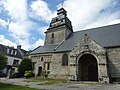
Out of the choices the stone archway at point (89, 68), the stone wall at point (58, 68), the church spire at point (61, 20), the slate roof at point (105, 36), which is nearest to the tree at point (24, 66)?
the stone wall at point (58, 68)

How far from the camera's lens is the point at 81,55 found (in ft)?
55.2

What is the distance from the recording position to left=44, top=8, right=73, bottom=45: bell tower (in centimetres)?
2650

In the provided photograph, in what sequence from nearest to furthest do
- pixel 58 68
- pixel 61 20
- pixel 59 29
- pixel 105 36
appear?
pixel 105 36
pixel 58 68
pixel 59 29
pixel 61 20

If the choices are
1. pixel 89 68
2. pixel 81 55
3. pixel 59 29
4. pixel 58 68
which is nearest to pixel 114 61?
pixel 89 68

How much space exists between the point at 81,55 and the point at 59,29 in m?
11.9

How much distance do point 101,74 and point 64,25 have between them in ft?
47.6

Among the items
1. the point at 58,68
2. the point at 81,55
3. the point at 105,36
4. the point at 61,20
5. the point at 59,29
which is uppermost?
the point at 61,20

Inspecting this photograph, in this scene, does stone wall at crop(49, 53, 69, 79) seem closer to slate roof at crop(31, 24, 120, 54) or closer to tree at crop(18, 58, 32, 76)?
slate roof at crop(31, 24, 120, 54)

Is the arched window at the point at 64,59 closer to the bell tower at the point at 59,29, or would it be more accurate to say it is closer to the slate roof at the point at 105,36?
the slate roof at the point at 105,36

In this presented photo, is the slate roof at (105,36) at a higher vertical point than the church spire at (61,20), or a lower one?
lower

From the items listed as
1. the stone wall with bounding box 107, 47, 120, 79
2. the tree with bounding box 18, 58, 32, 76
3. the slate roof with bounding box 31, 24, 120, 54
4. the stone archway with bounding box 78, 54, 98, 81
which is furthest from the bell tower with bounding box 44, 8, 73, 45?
the stone wall with bounding box 107, 47, 120, 79

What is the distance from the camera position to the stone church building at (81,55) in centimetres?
1611

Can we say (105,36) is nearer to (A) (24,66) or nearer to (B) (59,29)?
(B) (59,29)

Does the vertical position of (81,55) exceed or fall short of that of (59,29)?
it falls short
